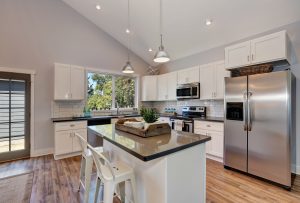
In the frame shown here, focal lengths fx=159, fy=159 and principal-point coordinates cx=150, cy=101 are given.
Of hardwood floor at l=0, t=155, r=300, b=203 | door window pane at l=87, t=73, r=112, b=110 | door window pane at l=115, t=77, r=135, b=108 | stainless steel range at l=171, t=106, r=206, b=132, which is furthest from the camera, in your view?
door window pane at l=115, t=77, r=135, b=108

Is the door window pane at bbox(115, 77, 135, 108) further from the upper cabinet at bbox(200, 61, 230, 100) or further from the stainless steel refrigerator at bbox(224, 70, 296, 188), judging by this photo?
the stainless steel refrigerator at bbox(224, 70, 296, 188)

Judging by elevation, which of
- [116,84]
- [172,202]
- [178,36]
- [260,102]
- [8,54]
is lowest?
[172,202]

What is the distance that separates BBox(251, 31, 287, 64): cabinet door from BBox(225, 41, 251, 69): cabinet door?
91mm

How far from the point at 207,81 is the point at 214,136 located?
1.42 m

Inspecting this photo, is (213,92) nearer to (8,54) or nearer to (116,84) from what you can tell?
(116,84)

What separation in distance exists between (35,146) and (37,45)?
2574 mm

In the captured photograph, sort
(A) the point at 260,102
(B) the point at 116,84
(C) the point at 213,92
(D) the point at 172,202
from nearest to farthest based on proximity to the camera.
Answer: (D) the point at 172,202
(A) the point at 260,102
(C) the point at 213,92
(B) the point at 116,84

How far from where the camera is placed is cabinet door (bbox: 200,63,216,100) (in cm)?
402

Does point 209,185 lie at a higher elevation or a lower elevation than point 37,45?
lower

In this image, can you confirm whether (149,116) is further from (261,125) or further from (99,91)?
(99,91)

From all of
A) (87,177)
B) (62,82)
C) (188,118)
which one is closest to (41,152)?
(62,82)

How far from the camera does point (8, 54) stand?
3.72 metres

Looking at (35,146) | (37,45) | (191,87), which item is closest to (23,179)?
(35,146)

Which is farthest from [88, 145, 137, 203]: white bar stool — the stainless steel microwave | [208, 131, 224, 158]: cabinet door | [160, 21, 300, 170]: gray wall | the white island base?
[160, 21, 300, 170]: gray wall
